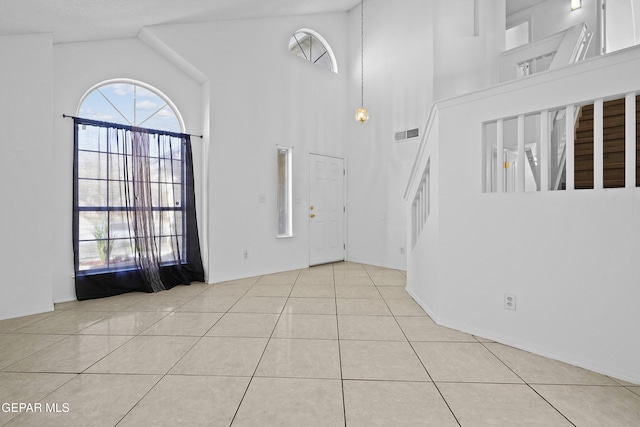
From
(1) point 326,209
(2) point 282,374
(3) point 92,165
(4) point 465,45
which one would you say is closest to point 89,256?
(3) point 92,165

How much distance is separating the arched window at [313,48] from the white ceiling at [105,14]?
3.26 ft

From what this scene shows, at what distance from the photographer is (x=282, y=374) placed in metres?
1.93

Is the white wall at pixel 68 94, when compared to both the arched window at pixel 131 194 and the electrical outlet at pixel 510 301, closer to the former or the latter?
the arched window at pixel 131 194

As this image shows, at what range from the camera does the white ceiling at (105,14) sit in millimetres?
2773

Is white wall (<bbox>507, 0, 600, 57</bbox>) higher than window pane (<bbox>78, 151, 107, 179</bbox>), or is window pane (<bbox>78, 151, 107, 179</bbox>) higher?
white wall (<bbox>507, 0, 600, 57</bbox>)

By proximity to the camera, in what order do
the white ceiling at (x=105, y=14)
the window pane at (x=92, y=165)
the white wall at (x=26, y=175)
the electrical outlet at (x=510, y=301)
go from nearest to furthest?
the electrical outlet at (x=510, y=301) → the white ceiling at (x=105, y=14) → the white wall at (x=26, y=175) → the window pane at (x=92, y=165)

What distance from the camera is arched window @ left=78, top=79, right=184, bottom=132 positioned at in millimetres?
3788

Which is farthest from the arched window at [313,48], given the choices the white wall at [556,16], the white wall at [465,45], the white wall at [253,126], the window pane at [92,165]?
the white wall at [556,16]

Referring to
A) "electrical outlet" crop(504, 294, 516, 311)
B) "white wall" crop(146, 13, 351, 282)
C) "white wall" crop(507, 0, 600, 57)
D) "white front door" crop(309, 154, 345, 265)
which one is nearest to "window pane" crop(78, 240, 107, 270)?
"white wall" crop(146, 13, 351, 282)

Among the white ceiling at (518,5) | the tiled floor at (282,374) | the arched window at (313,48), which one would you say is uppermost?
the white ceiling at (518,5)

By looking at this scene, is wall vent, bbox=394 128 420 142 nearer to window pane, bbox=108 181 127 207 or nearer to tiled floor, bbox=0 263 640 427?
tiled floor, bbox=0 263 640 427

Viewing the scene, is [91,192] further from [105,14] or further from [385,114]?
[385,114]

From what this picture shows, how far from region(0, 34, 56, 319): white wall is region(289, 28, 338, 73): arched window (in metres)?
3.58

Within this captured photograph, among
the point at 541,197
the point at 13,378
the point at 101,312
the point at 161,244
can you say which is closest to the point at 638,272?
the point at 541,197
